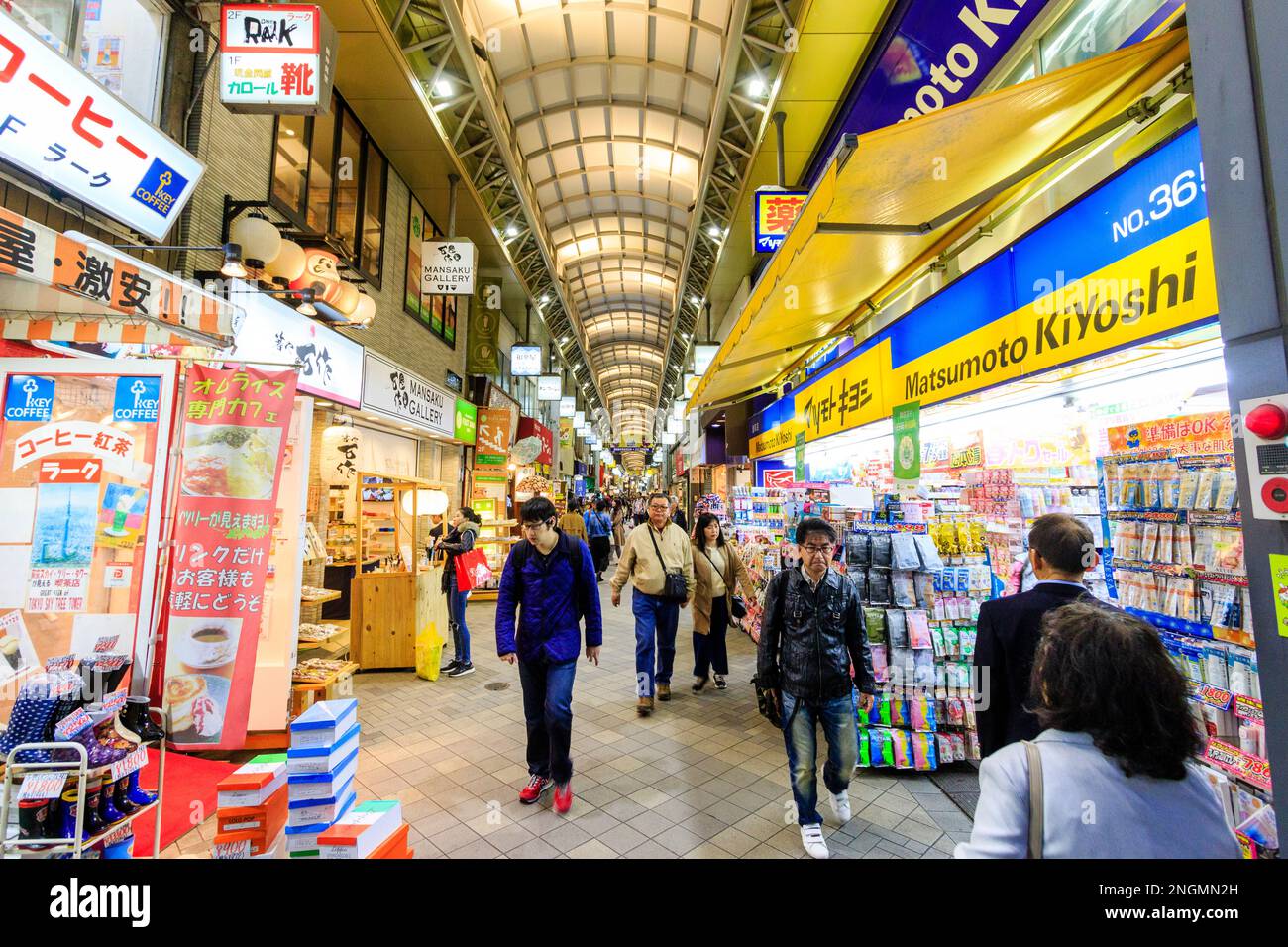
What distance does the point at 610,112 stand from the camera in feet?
36.7

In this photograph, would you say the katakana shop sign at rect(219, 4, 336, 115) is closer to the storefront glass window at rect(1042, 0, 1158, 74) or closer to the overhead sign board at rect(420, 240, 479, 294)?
the overhead sign board at rect(420, 240, 479, 294)

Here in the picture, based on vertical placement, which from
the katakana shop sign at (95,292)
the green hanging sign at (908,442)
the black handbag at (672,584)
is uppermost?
the katakana shop sign at (95,292)

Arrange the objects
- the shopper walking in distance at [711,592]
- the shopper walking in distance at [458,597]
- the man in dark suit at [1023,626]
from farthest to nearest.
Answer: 1. the shopper walking in distance at [458,597]
2. the shopper walking in distance at [711,592]
3. the man in dark suit at [1023,626]

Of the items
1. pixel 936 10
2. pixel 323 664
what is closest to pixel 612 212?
pixel 936 10

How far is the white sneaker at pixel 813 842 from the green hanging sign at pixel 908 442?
117 inches

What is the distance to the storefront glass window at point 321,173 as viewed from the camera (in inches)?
276

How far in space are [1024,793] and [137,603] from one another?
161 inches

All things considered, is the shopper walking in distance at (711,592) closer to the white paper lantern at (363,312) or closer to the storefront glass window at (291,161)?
the white paper lantern at (363,312)

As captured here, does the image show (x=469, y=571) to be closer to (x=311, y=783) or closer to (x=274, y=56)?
(x=311, y=783)

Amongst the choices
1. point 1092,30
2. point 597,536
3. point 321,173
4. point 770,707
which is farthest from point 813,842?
point 321,173

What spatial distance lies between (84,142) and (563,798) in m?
5.28

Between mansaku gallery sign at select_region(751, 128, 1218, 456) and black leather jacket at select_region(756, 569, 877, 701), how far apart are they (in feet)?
6.43

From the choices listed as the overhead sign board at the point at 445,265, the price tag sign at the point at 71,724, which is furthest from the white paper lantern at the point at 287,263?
the price tag sign at the point at 71,724
